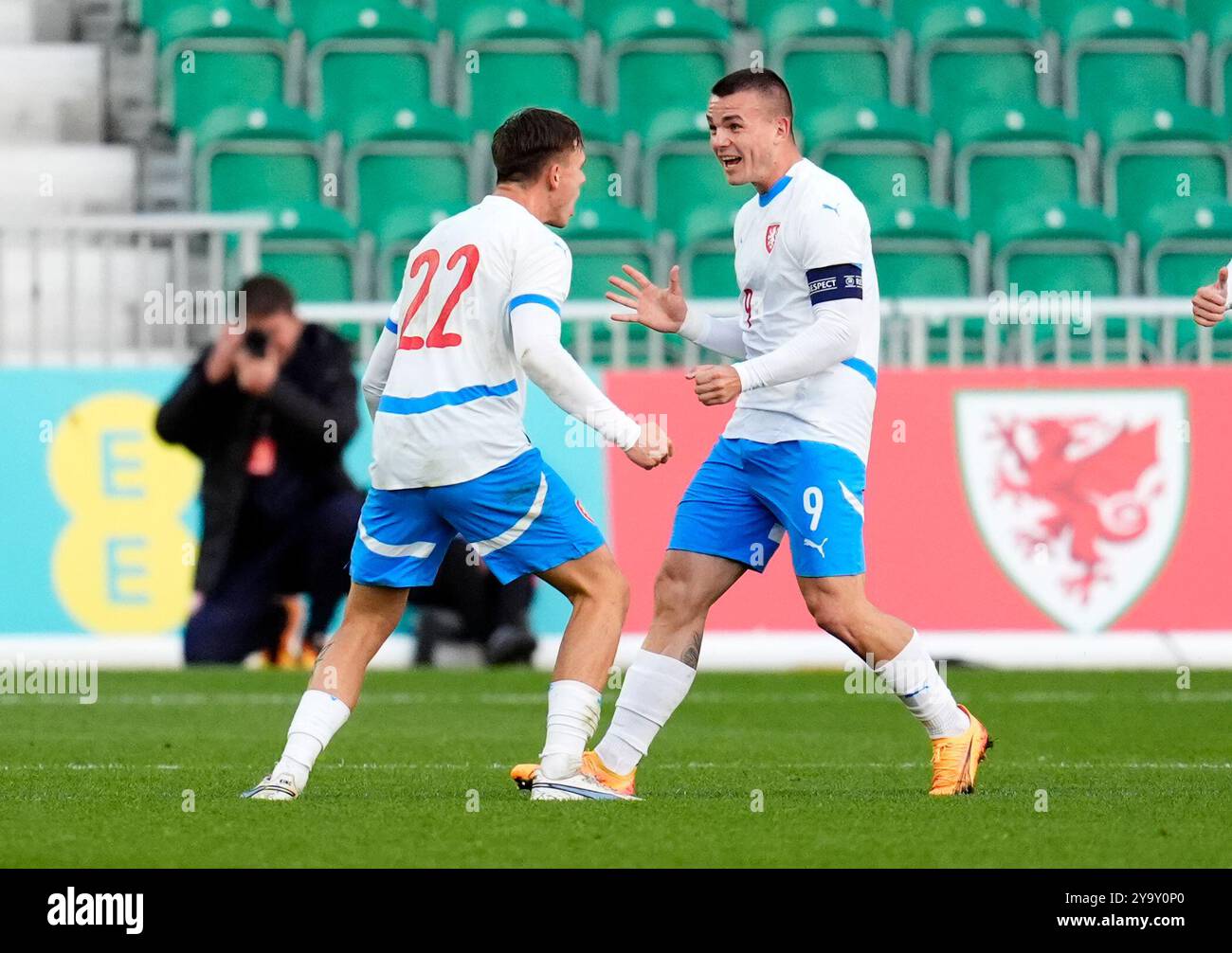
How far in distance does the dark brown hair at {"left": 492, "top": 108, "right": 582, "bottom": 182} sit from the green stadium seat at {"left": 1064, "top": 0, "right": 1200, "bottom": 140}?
1016 centimetres

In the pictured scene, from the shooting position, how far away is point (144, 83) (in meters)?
15.7

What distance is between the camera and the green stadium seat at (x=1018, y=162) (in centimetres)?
1502

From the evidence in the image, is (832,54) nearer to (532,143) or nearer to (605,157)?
(605,157)

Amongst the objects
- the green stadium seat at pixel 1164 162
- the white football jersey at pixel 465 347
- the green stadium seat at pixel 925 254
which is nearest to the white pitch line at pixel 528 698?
the white football jersey at pixel 465 347

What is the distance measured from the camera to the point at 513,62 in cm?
1534

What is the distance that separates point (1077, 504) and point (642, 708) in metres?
5.29

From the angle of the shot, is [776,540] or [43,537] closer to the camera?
[776,540]

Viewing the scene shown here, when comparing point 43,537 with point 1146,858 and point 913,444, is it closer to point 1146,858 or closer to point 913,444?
point 913,444

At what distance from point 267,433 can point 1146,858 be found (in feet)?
24.2

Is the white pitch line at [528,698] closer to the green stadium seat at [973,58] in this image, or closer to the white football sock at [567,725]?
the white football sock at [567,725]

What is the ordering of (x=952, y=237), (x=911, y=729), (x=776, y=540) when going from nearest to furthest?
(x=776, y=540)
(x=911, y=729)
(x=952, y=237)

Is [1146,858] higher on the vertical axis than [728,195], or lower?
lower

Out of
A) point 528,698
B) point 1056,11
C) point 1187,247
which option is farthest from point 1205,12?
point 528,698
